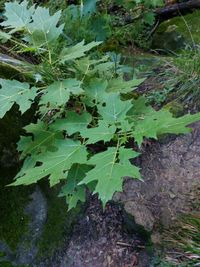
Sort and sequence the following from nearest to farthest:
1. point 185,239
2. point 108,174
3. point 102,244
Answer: point 108,174 < point 185,239 < point 102,244

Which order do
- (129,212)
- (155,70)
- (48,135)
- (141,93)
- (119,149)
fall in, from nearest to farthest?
(119,149) < (48,135) < (129,212) < (141,93) < (155,70)

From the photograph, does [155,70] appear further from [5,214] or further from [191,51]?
[5,214]

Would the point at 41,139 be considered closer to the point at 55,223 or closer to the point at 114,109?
the point at 114,109

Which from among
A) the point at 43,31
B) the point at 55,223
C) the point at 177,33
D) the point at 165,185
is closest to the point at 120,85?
the point at 43,31

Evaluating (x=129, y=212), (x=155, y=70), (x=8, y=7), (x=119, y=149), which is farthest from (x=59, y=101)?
(x=155, y=70)

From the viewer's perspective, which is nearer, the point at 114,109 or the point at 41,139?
the point at 114,109

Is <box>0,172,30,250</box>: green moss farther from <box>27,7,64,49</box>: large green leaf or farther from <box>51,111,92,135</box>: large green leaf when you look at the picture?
<box>27,7,64,49</box>: large green leaf
